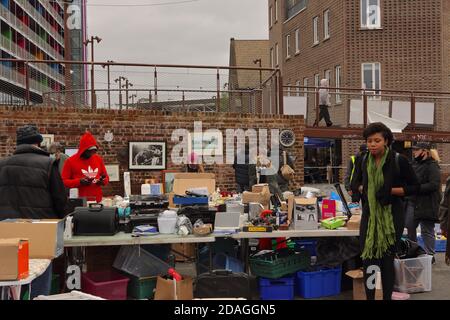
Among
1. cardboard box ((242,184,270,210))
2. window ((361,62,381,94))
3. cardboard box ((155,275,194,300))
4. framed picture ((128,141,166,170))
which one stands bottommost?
cardboard box ((155,275,194,300))

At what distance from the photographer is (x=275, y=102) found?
1378 cm

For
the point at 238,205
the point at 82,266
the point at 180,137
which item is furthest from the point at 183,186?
the point at 82,266

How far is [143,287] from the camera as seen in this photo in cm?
661

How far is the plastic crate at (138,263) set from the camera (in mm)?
6617

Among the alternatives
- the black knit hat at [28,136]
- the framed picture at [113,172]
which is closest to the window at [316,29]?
the framed picture at [113,172]

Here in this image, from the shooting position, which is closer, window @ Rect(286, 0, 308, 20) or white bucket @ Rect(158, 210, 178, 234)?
white bucket @ Rect(158, 210, 178, 234)

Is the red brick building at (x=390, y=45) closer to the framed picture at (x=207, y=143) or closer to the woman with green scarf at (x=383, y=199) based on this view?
the framed picture at (x=207, y=143)

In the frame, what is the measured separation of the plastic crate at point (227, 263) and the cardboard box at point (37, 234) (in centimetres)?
287

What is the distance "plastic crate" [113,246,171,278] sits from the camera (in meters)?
6.62

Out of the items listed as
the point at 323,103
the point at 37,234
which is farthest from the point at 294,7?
the point at 37,234

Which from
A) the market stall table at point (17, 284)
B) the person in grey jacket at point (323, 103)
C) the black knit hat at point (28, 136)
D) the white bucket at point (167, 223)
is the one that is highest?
the person in grey jacket at point (323, 103)

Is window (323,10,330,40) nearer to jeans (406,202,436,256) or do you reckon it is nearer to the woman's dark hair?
jeans (406,202,436,256)

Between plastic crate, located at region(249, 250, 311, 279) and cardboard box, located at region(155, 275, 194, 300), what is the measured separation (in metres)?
1.05

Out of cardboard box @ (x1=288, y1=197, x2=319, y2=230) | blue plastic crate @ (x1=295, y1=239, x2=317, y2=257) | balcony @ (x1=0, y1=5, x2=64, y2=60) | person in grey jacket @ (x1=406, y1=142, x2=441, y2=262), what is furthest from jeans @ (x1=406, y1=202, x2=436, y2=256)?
balcony @ (x1=0, y1=5, x2=64, y2=60)
